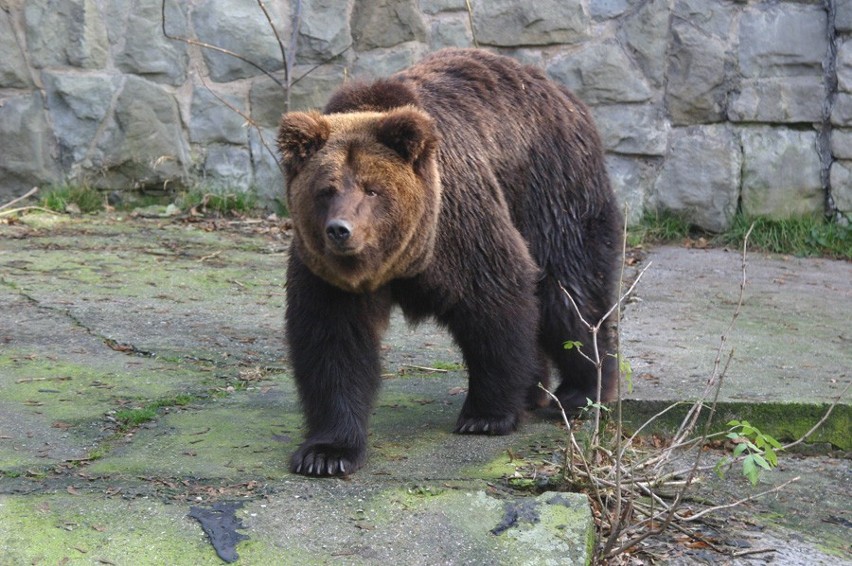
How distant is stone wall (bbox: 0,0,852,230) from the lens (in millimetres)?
8617

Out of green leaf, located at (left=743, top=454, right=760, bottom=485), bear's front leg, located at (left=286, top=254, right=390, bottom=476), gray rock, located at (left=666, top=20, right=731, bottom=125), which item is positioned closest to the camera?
green leaf, located at (left=743, top=454, right=760, bottom=485)

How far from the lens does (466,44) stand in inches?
347

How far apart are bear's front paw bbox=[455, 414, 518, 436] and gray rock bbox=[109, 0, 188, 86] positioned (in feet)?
17.3

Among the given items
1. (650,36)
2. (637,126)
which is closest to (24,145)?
(637,126)

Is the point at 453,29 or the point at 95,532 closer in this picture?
the point at 95,532

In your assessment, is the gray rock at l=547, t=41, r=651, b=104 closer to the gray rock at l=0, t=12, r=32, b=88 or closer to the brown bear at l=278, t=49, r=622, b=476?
the brown bear at l=278, t=49, r=622, b=476

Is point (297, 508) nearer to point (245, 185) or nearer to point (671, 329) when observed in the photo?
point (671, 329)

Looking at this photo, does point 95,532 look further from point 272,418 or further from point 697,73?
point 697,73

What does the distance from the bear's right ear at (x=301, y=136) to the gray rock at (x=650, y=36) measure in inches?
200

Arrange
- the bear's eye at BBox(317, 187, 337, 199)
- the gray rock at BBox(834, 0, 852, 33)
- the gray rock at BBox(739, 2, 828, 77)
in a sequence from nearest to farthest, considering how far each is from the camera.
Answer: the bear's eye at BBox(317, 187, 337, 199), the gray rock at BBox(834, 0, 852, 33), the gray rock at BBox(739, 2, 828, 77)

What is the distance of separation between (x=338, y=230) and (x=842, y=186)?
5.90m

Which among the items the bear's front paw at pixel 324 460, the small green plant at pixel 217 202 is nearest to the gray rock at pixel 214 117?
the small green plant at pixel 217 202

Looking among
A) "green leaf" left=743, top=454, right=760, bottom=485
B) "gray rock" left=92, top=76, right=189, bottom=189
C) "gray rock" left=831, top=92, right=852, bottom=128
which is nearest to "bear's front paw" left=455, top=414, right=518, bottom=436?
"green leaf" left=743, top=454, right=760, bottom=485

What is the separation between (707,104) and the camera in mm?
8703
